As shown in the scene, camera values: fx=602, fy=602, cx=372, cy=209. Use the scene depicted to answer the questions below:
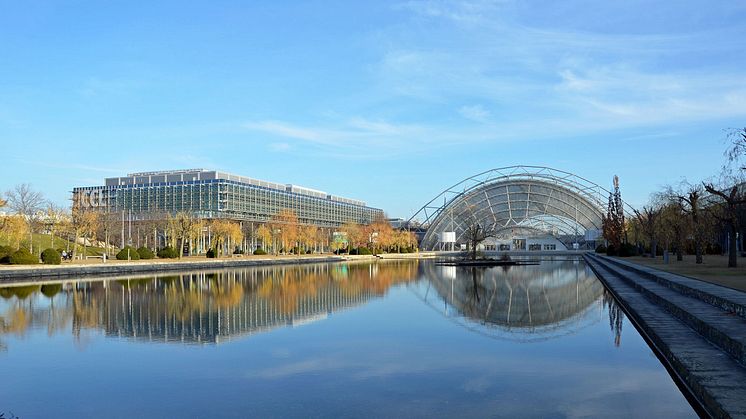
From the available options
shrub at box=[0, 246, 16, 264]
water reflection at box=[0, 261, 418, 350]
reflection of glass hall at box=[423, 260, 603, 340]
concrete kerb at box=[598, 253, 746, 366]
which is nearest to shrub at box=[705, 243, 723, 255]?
reflection of glass hall at box=[423, 260, 603, 340]

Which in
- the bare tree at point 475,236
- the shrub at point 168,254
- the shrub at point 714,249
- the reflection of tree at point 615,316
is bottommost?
the reflection of tree at point 615,316

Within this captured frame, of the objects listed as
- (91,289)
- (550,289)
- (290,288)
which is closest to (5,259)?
(91,289)

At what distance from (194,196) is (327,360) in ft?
346

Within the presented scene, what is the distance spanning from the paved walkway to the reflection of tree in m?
0.39

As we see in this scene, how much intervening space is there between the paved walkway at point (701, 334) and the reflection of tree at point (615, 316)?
0.39 meters

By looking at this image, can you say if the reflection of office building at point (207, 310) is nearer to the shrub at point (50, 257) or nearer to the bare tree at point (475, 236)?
the shrub at point (50, 257)

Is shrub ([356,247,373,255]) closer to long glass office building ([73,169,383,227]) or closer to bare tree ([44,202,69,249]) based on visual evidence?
long glass office building ([73,169,383,227])

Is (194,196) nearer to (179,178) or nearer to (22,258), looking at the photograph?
(179,178)

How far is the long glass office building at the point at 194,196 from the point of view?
113m

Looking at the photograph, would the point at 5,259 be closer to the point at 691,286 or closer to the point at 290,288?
the point at 290,288

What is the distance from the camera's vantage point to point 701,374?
1059 cm

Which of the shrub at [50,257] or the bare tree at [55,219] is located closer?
the shrub at [50,257]

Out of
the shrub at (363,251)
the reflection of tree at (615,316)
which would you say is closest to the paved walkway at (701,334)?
the reflection of tree at (615,316)

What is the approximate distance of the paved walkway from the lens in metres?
9.56
